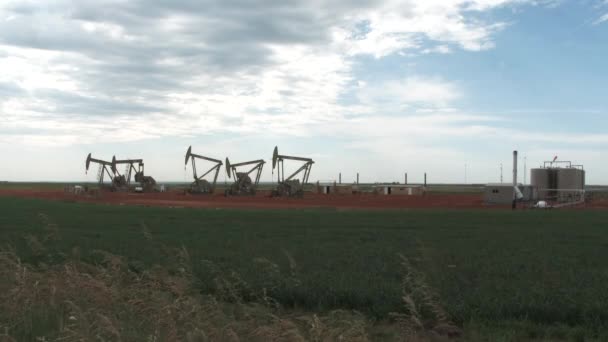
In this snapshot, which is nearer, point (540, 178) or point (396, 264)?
point (396, 264)

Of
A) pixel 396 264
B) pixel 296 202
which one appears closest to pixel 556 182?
pixel 296 202

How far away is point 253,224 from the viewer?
26250mm

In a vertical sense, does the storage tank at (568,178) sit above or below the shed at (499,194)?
above

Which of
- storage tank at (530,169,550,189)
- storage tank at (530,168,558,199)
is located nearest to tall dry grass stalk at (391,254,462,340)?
storage tank at (530,168,558,199)

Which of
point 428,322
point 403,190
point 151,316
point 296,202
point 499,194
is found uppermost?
point 403,190

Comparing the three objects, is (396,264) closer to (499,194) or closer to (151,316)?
(151,316)

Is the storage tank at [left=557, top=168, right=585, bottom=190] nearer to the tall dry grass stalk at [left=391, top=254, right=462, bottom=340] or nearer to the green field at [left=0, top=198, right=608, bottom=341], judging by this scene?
the green field at [left=0, top=198, right=608, bottom=341]

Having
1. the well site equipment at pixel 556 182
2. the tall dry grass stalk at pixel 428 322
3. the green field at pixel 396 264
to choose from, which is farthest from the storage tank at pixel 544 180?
the tall dry grass stalk at pixel 428 322

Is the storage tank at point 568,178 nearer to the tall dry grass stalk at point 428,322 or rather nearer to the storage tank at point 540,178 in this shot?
the storage tank at point 540,178

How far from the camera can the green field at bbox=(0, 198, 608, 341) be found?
8875 mm

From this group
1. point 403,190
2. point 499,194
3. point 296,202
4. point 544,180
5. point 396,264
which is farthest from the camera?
point 403,190

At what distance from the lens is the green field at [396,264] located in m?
8.88

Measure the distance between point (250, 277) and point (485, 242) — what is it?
9.72 meters

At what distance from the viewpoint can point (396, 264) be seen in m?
13.4
